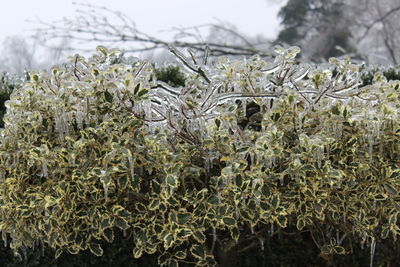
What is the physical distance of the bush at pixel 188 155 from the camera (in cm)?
200

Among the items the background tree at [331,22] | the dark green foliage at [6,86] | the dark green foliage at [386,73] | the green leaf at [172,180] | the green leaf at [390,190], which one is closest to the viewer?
the green leaf at [172,180]

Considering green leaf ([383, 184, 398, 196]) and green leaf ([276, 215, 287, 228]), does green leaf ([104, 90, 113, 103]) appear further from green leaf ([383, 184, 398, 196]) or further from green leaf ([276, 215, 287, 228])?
green leaf ([383, 184, 398, 196])

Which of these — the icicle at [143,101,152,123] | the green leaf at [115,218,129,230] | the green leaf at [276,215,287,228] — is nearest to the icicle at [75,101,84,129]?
the icicle at [143,101,152,123]

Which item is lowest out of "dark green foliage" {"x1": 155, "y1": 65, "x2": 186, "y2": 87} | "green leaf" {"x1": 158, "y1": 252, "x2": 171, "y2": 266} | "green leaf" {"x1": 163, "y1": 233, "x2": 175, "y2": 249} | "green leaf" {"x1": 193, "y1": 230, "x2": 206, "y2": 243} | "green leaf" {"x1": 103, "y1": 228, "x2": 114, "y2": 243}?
"green leaf" {"x1": 158, "y1": 252, "x2": 171, "y2": 266}

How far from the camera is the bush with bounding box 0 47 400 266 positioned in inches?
78.7

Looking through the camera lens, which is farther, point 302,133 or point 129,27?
point 129,27

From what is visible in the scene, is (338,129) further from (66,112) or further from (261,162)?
(66,112)

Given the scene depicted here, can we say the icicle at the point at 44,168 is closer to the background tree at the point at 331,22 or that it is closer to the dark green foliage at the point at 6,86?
the dark green foliage at the point at 6,86

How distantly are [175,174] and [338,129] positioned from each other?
776 mm

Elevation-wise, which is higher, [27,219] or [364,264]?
[27,219]

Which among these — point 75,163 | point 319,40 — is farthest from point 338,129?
point 319,40

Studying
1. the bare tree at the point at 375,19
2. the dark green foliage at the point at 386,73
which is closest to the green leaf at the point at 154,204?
the dark green foliage at the point at 386,73

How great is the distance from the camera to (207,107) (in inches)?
79.6

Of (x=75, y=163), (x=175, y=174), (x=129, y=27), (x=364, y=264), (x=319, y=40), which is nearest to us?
(x=175, y=174)
